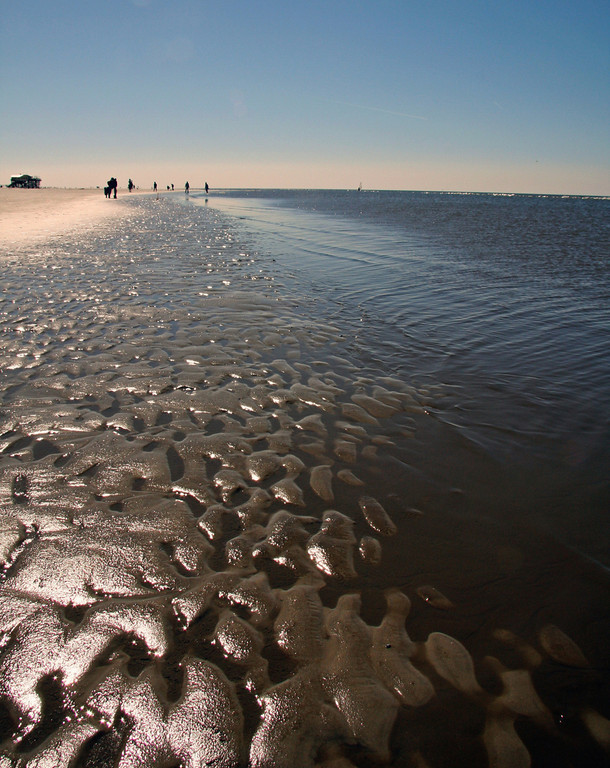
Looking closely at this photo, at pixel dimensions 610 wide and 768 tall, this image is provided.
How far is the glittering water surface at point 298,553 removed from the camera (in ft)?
7.61

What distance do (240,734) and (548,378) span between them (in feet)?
22.5

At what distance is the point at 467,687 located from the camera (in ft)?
8.40

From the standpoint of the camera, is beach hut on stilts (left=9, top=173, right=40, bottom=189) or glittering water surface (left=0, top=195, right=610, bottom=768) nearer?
Result: glittering water surface (left=0, top=195, right=610, bottom=768)

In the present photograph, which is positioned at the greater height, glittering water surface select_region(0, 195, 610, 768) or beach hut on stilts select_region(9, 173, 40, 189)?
beach hut on stilts select_region(9, 173, 40, 189)

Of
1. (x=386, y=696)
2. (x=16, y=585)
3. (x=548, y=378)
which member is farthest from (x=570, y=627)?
(x=548, y=378)

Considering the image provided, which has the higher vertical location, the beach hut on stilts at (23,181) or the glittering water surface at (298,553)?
the beach hut on stilts at (23,181)

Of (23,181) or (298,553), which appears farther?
(23,181)

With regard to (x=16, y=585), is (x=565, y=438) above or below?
above

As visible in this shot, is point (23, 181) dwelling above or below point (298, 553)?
above

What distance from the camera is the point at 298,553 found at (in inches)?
136

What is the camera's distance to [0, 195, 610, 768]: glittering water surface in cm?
232

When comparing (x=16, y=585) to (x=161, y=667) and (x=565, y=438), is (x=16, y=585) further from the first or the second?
(x=565, y=438)

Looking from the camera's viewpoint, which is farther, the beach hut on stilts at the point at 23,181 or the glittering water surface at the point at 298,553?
the beach hut on stilts at the point at 23,181

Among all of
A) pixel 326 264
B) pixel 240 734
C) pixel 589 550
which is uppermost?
pixel 326 264
